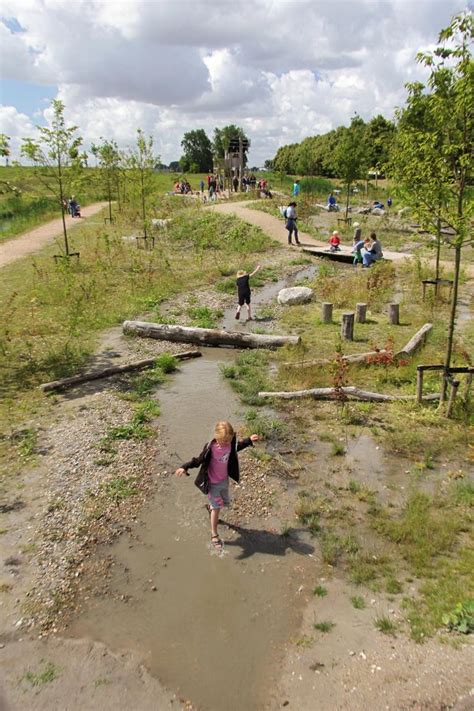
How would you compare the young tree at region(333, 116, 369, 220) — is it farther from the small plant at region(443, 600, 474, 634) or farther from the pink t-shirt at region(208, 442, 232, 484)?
the small plant at region(443, 600, 474, 634)

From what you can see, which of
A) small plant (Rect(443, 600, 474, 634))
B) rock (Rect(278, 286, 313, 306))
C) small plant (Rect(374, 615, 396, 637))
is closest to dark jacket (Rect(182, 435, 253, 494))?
small plant (Rect(374, 615, 396, 637))

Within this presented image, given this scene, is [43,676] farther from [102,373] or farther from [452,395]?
[452,395]

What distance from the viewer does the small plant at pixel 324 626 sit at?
5.02 meters

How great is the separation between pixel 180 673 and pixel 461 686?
7.96ft

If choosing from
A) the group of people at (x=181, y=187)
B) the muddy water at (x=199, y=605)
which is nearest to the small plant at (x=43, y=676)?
the muddy water at (x=199, y=605)

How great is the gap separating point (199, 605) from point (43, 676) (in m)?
1.58

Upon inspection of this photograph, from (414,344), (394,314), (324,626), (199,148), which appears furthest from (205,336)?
(199,148)

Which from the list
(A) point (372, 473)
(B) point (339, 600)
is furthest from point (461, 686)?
(A) point (372, 473)

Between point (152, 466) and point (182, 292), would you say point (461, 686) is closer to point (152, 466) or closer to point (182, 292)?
point (152, 466)

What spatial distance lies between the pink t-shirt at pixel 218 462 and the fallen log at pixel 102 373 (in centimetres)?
524

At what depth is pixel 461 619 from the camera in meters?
4.94

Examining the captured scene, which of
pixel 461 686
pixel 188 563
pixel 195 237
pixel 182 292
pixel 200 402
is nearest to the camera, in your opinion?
pixel 461 686

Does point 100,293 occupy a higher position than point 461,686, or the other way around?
point 100,293

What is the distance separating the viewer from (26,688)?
14.8 feet
